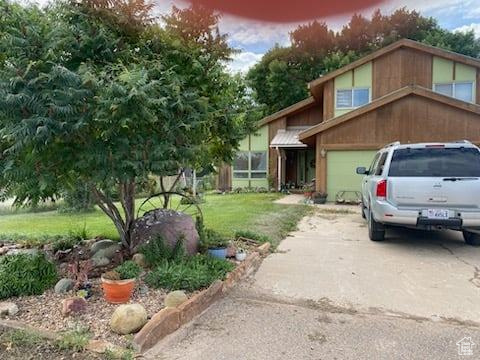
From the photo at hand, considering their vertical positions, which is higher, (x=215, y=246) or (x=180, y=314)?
(x=215, y=246)

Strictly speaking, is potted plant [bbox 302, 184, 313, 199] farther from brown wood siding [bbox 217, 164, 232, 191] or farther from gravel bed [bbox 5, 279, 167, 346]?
gravel bed [bbox 5, 279, 167, 346]

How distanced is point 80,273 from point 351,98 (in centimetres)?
1535

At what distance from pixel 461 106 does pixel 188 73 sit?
37.1ft

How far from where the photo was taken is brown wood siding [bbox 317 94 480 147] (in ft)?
41.2

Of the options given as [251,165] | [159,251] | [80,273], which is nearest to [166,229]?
[159,251]

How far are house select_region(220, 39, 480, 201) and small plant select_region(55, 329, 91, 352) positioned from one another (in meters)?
7.91

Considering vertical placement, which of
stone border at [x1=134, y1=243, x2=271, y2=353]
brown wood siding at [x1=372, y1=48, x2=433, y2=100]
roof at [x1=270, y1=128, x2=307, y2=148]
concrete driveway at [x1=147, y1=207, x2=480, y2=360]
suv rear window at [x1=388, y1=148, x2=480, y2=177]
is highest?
brown wood siding at [x1=372, y1=48, x2=433, y2=100]

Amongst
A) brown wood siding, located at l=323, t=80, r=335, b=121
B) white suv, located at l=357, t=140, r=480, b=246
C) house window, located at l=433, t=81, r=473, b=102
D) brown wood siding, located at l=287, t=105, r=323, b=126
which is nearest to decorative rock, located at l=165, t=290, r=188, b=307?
white suv, located at l=357, t=140, r=480, b=246

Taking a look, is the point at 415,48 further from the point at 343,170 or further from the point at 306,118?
the point at 343,170

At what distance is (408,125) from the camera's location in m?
13.0

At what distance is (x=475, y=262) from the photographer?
5.82 m

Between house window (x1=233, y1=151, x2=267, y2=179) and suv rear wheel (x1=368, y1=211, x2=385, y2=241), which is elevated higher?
house window (x1=233, y1=151, x2=267, y2=179)

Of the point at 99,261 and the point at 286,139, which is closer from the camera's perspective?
the point at 99,261

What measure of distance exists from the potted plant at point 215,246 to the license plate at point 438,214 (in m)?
3.52
